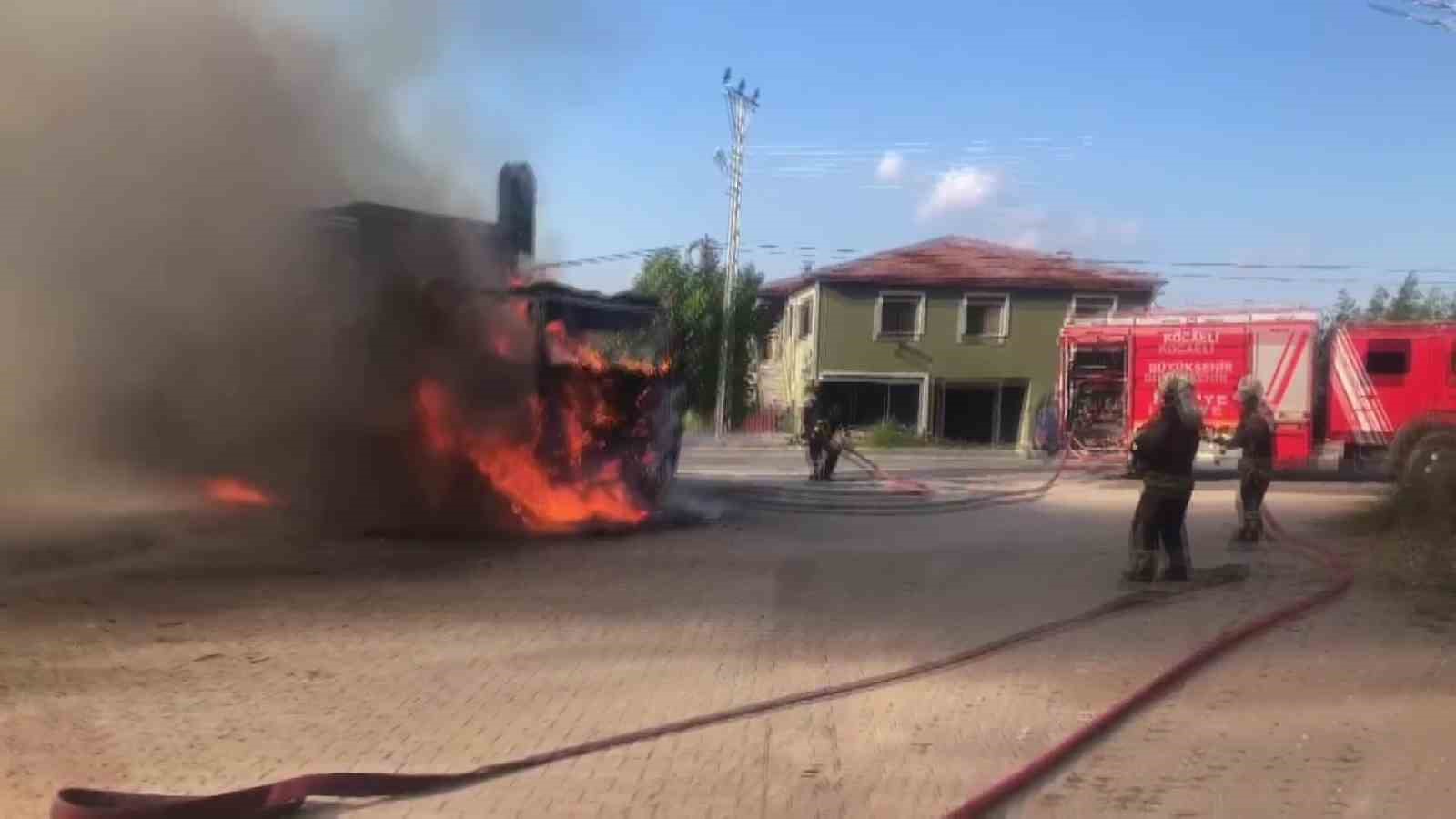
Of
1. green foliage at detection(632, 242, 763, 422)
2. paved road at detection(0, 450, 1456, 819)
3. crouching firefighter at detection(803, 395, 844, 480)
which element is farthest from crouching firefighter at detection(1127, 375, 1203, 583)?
green foliage at detection(632, 242, 763, 422)

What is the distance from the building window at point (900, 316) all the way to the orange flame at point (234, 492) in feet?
83.8

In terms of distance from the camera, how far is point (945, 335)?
1391 inches

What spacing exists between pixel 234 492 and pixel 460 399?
7.93 feet

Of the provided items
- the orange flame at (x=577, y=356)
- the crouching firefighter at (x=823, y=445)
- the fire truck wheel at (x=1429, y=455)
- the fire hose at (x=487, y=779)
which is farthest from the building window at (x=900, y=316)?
the fire hose at (x=487, y=779)

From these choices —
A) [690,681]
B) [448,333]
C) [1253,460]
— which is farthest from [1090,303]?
[690,681]

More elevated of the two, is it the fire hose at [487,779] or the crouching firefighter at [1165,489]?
the crouching firefighter at [1165,489]

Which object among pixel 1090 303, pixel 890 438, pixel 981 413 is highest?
pixel 1090 303

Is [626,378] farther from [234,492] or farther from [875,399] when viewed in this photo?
[875,399]

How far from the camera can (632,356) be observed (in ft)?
40.2

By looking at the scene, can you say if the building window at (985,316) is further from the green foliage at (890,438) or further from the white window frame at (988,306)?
the green foliage at (890,438)

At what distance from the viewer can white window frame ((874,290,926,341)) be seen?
116 ft

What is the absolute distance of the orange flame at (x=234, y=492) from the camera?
11664mm

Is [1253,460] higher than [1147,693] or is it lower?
higher

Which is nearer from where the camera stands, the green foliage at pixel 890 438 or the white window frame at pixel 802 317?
the green foliage at pixel 890 438
